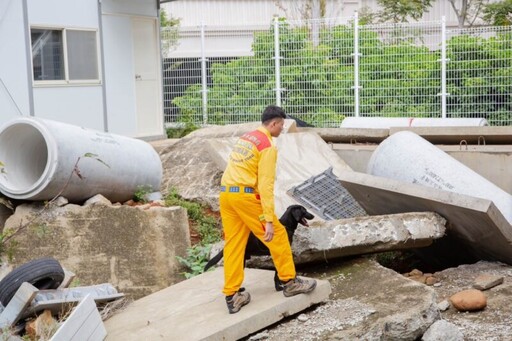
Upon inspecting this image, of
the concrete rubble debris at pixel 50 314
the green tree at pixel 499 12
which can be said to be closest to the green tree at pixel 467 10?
the green tree at pixel 499 12

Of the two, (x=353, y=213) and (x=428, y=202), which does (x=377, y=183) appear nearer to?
(x=428, y=202)

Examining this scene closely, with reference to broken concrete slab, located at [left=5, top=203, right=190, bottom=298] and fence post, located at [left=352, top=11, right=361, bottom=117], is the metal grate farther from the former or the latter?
fence post, located at [left=352, top=11, right=361, bottom=117]

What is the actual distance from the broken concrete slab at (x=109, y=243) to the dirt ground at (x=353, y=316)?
1.87 metres

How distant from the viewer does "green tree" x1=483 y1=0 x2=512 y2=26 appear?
21625 mm

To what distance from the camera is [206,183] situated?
10.6 metres

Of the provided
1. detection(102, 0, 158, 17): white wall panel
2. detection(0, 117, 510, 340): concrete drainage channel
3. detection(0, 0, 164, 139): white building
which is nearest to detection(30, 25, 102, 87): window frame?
detection(0, 0, 164, 139): white building

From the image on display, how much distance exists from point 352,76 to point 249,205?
10.1 m

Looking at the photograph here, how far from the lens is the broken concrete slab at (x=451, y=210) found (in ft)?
24.9

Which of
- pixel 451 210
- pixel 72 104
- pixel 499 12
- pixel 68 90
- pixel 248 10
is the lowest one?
pixel 451 210

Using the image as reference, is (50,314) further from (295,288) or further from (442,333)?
(442,333)

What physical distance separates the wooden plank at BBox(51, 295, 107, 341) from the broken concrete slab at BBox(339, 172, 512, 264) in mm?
3503

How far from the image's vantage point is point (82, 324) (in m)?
5.79

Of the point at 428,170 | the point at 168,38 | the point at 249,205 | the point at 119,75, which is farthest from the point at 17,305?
the point at 168,38

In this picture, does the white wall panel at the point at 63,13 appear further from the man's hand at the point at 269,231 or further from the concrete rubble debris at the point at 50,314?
the man's hand at the point at 269,231
